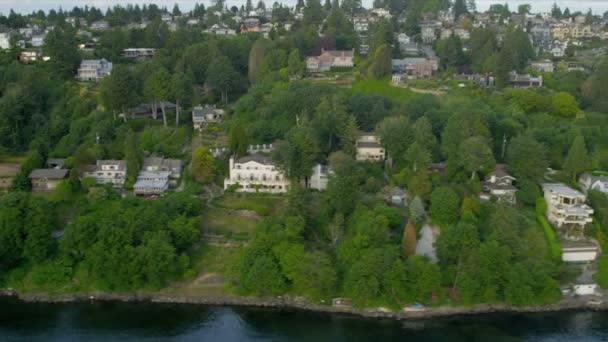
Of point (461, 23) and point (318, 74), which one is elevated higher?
point (461, 23)

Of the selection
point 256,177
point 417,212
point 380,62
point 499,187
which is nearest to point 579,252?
point 499,187

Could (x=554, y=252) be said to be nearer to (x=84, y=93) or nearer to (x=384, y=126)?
(x=384, y=126)

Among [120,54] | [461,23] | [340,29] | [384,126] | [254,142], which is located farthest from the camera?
[461,23]

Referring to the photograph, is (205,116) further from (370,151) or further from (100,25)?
(100,25)

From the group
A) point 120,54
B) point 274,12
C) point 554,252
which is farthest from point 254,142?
point 274,12

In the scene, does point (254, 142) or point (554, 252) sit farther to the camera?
point (254, 142)

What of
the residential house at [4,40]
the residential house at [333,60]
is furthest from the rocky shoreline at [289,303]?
the residential house at [4,40]
